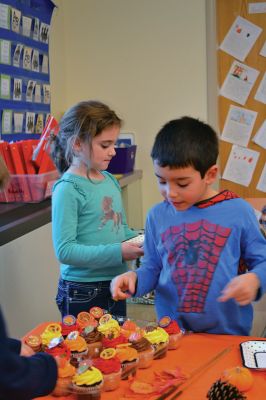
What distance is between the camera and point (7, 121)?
2543 mm

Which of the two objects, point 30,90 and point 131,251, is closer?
point 131,251

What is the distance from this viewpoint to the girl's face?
1600 mm

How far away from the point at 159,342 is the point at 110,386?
0.16 metres

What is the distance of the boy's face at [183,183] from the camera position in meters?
1.18

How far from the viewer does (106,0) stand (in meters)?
3.23

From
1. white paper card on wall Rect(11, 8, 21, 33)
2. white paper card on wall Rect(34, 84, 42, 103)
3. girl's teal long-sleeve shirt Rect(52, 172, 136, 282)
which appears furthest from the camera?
white paper card on wall Rect(34, 84, 42, 103)

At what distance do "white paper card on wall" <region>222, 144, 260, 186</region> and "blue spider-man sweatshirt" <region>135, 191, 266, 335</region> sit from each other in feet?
7.03

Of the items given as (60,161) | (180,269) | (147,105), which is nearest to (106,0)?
(147,105)

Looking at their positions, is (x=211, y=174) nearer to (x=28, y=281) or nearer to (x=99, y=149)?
(x=99, y=149)

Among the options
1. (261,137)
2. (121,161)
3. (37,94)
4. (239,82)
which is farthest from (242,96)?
(37,94)

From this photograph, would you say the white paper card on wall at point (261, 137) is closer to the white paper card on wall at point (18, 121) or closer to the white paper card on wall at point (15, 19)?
the white paper card on wall at point (18, 121)

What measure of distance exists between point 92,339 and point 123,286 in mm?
165

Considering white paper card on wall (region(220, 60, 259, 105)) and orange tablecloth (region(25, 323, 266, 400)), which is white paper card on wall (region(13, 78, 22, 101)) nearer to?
white paper card on wall (region(220, 60, 259, 105))

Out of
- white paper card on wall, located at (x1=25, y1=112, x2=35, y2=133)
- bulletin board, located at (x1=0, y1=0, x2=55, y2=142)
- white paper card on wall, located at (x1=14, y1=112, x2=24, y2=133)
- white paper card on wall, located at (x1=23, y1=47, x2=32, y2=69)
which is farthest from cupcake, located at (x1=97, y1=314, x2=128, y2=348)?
white paper card on wall, located at (x1=23, y1=47, x2=32, y2=69)
